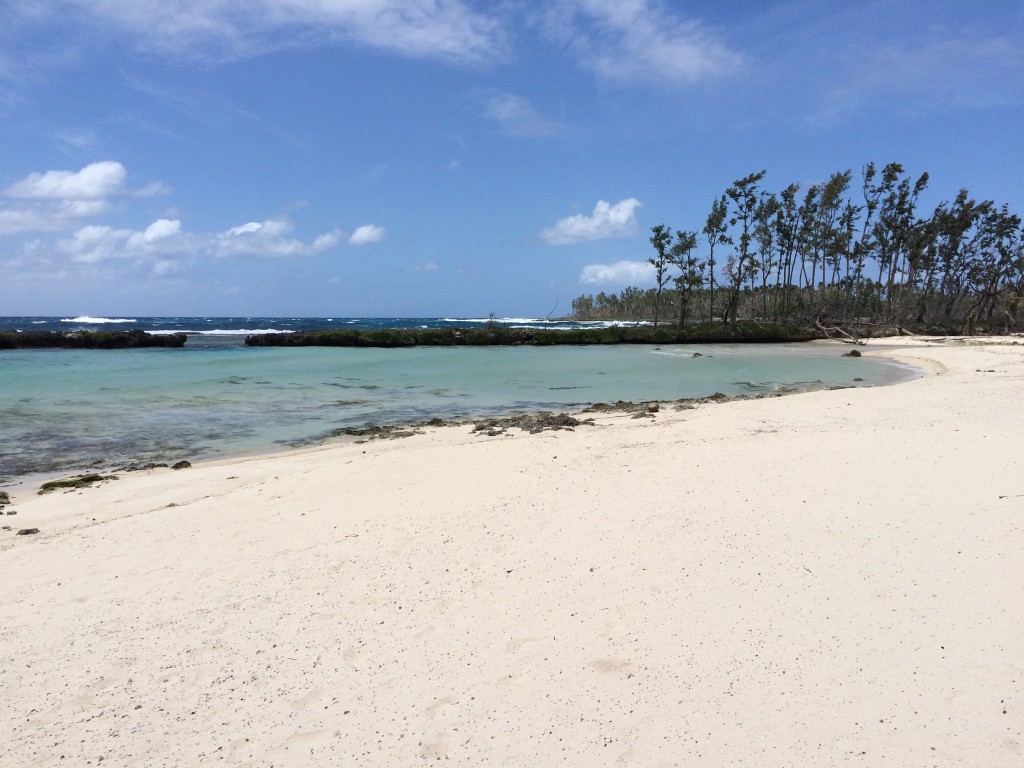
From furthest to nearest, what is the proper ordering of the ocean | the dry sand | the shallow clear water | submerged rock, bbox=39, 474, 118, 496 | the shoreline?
the shallow clear water
the ocean
the shoreline
submerged rock, bbox=39, 474, 118, 496
the dry sand

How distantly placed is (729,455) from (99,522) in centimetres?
668

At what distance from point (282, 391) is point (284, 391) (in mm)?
59

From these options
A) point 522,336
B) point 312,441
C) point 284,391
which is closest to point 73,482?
point 312,441

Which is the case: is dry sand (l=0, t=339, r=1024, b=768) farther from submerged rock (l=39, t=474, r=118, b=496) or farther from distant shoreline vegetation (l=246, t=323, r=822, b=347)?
distant shoreline vegetation (l=246, t=323, r=822, b=347)

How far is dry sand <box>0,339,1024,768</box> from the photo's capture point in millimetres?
2525

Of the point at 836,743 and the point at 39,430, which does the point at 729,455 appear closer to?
the point at 836,743

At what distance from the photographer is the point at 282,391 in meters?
17.2

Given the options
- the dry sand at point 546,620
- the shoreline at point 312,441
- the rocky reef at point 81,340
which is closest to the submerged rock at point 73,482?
the shoreline at point 312,441

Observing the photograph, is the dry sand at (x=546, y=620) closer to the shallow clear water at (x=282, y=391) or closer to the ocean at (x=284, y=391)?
the ocean at (x=284, y=391)

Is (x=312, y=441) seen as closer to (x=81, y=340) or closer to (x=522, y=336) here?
(x=522, y=336)

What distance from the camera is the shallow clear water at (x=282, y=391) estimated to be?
10.6 metres

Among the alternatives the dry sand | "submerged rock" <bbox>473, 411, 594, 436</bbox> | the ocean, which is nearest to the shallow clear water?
the ocean

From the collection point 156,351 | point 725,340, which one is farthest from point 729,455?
point 725,340

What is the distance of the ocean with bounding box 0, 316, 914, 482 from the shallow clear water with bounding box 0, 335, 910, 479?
5 centimetres
